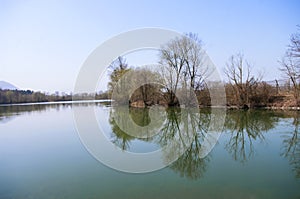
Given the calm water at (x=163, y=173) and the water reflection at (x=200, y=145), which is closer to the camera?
the calm water at (x=163, y=173)

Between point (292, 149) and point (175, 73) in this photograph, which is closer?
point (292, 149)

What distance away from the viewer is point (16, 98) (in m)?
47.6

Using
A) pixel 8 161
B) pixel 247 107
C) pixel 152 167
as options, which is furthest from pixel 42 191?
pixel 247 107

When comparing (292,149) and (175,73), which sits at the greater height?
(175,73)

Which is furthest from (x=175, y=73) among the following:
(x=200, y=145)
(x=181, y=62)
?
(x=200, y=145)

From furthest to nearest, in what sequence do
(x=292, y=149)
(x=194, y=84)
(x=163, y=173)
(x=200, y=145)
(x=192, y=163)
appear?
(x=194, y=84) → (x=200, y=145) → (x=292, y=149) → (x=192, y=163) → (x=163, y=173)

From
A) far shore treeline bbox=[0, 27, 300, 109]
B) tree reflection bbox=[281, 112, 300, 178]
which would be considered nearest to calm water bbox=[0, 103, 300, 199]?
tree reflection bbox=[281, 112, 300, 178]

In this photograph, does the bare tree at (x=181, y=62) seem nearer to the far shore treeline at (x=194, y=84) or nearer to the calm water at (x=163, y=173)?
the far shore treeline at (x=194, y=84)

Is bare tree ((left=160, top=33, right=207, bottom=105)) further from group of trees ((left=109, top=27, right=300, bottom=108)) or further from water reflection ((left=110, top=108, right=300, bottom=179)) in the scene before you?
water reflection ((left=110, top=108, right=300, bottom=179))

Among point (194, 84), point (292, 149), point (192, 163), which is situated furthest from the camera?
point (194, 84)

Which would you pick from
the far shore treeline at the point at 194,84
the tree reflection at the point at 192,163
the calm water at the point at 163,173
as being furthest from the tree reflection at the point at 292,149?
the far shore treeline at the point at 194,84

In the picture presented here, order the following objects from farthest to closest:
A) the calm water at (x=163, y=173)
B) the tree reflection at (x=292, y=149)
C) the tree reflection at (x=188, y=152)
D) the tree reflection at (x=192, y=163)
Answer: the tree reflection at (x=292, y=149)
the tree reflection at (x=188, y=152)
the tree reflection at (x=192, y=163)
the calm water at (x=163, y=173)

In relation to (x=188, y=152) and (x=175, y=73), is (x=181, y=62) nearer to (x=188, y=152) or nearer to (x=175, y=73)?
(x=175, y=73)

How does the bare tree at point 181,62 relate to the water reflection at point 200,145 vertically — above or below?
above
